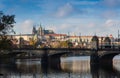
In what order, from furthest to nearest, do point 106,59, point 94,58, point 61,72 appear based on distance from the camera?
1. point 106,59
2. point 94,58
3. point 61,72

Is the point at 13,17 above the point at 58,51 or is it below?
above

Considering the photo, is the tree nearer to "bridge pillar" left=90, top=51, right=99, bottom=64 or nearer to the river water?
the river water

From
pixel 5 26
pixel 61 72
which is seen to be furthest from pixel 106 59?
pixel 5 26

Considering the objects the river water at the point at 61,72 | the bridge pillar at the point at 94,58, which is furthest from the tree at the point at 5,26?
the bridge pillar at the point at 94,58

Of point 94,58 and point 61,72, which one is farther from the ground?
point 94,58

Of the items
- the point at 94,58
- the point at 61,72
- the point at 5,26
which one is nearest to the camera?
the point at 5,26

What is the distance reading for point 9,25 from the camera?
49.3 metres

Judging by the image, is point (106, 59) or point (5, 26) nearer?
point (5, 26)

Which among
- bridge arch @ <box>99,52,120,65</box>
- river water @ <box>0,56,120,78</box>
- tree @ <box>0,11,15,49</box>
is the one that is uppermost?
tree @ <box>0,11,15,49</box>

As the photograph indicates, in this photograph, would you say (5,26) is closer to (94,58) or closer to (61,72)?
(61,72)

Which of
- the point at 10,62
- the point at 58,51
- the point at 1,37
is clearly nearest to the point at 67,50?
the point at 58,51

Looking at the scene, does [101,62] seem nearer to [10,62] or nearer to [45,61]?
[45,61]

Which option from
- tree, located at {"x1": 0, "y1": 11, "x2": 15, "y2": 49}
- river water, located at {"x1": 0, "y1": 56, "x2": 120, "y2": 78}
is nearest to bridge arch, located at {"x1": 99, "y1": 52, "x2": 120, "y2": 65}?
river water, located at {"x1": 0, "y1": 56, "x2": 120, "y2": 78}

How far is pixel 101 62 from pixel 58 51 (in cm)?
1026
